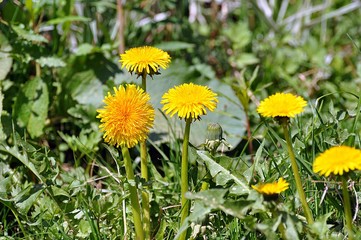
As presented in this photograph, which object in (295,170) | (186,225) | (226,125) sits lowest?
(226,125)

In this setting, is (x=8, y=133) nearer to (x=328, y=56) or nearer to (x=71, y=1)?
(x=71, y=1)

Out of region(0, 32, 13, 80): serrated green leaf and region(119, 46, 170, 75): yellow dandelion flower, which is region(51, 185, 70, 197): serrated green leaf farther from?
region(0, 32, 13, 80): serrated green leaf

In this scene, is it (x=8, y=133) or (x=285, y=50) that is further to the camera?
(x=285, y=50)

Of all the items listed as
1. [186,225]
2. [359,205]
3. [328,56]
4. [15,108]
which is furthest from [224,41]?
[186,225]

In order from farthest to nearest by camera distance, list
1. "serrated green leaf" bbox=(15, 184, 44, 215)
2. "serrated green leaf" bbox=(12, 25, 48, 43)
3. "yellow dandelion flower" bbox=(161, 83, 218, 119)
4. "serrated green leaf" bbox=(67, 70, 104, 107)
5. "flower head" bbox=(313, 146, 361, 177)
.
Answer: "serrated green leaf" bbox=(67, 70, 104, 107), "serrated green leaf" bbox=(12, 25, 48, 43), "serrated green leaf" bbox=(15, 184, 44, 215), "yellow dandelion flower" bbox=(161, 83, 218, 119), "flower head" bbox=(313, 146, 361, 177)

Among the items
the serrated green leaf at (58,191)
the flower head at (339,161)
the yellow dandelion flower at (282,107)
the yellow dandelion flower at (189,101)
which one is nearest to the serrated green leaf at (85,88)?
the serrated green leaf at (58,191)

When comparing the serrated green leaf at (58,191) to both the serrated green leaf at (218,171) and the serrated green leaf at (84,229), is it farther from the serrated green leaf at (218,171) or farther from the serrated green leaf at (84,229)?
the serrated green leaf at (218,171)

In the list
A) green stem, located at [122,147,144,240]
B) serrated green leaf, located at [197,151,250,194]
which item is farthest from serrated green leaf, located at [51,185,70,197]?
serrated green leaf, located at [197,151,250,194]
